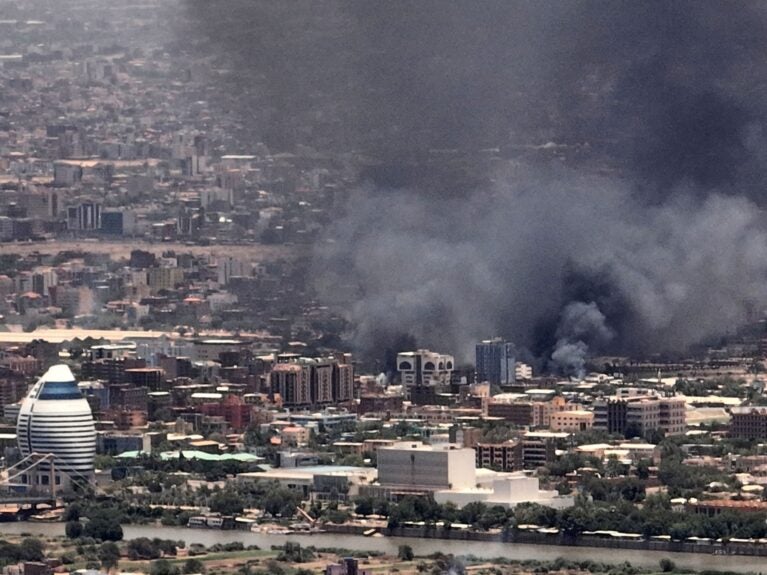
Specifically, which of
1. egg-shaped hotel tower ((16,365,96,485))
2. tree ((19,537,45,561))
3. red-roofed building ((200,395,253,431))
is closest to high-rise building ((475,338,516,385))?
red-roofed building ((200,395,253,431))

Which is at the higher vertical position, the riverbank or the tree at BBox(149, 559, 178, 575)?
the riverbank

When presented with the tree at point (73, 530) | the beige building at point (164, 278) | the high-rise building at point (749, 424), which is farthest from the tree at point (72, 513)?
the beige building at point (164, 278)

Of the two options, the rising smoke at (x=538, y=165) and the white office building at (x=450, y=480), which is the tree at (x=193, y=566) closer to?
the white office building at (x=450, y=480)

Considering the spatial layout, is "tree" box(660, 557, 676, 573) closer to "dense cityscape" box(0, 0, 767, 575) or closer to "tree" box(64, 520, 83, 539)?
"dense cityscape" box(0, 0, 767, 575)

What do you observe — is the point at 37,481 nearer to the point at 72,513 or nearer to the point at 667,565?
the point at 72,513

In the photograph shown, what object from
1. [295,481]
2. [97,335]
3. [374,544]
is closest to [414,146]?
[97,335]

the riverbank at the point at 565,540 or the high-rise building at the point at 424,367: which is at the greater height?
the high-rise building at the point at 424,367
